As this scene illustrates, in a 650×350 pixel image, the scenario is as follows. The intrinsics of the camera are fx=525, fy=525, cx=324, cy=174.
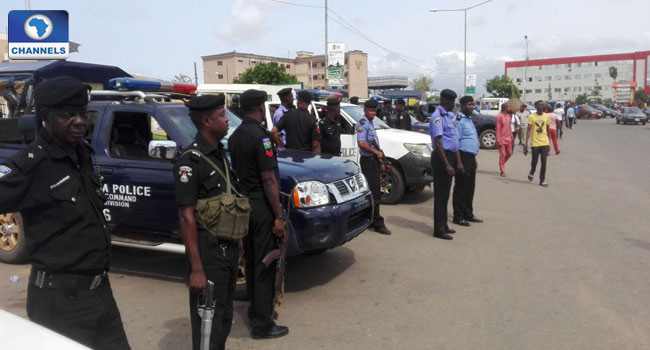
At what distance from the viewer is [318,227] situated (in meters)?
4.78

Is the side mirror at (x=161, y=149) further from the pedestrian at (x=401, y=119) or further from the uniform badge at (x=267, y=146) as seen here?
the pedestrian at (x=401, y=119)

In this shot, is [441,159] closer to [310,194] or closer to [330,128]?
[330,128]

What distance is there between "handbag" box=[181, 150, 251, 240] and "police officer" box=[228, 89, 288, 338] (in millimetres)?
706

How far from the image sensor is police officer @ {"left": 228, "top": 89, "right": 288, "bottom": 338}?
3.82m

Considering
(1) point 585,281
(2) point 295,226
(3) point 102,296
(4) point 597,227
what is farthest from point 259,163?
(4) point 597,227

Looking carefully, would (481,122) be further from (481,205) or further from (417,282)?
(417,282)

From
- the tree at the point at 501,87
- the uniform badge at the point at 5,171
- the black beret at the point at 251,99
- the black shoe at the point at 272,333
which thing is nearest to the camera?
the uniform badge at the point at 5,171

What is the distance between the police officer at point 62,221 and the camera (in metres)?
2.27

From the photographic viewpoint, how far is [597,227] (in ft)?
24.6

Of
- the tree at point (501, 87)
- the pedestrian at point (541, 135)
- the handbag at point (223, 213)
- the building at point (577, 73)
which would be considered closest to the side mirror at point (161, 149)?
the handbag at point (223, 213)

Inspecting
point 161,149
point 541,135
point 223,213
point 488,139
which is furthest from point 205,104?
point 488,139

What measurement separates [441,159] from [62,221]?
521 cm

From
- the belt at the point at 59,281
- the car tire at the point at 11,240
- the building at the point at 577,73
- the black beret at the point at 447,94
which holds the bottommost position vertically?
the car tire at the point at 11,240

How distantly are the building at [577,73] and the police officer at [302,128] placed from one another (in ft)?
371
